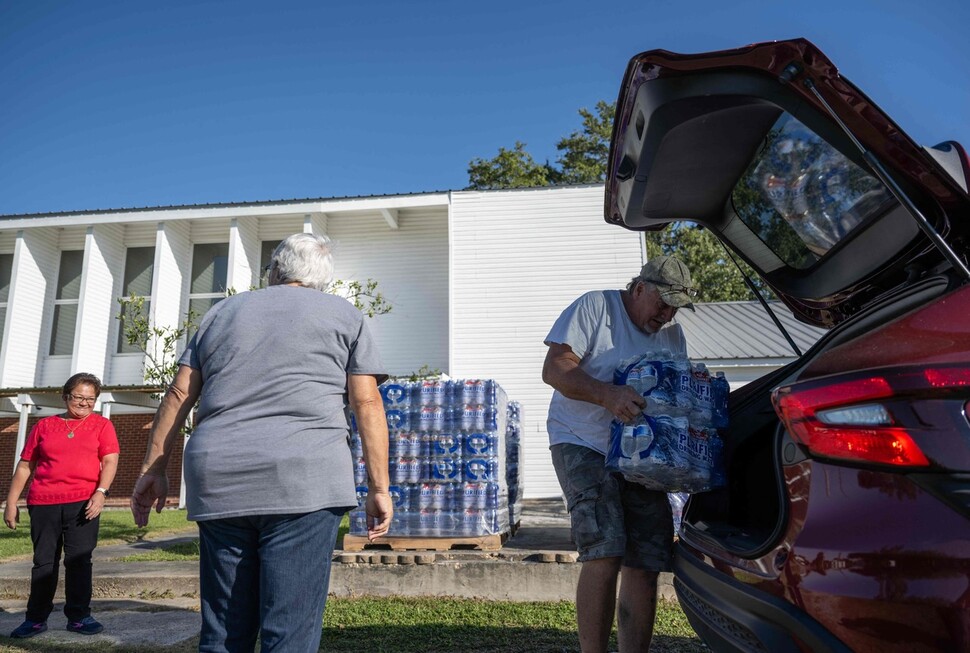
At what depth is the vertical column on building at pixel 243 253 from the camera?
650 inches

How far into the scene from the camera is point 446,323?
16328 millimetres

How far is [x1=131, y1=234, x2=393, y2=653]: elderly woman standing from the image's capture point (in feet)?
7.78

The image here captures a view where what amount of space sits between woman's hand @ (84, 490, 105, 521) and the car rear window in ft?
15.8

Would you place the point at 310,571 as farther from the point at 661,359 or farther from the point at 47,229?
the point at 47,229

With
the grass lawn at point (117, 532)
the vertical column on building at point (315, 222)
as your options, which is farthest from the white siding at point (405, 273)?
the grass lawn at point (117, 532)

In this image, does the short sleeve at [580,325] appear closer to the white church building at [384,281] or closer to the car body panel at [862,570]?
the car body panel at [862,570]

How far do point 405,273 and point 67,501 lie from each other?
12.0m

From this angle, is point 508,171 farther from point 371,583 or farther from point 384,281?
point 371,583

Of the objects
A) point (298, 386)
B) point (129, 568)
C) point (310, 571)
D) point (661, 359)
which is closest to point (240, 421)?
point (298, 386)

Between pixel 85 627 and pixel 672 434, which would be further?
pixel 85 627

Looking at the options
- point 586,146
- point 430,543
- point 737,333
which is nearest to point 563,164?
point 586,146

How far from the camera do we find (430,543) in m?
6.43

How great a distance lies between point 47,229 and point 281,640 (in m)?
19.3

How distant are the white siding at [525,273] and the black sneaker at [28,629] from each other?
1040 centimetres
